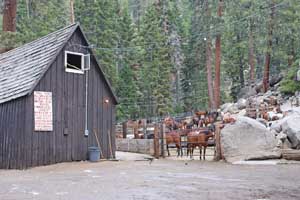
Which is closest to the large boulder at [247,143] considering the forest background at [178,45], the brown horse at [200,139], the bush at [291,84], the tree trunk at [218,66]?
the brown horse at [200,139]

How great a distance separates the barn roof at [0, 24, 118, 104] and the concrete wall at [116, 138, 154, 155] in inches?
249

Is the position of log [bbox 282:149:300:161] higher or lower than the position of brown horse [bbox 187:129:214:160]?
lower

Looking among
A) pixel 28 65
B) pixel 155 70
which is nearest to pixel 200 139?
pixel 28 65

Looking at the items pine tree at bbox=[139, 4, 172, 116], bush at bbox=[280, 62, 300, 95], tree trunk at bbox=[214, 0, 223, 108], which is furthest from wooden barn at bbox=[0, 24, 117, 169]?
pine tree at bbox=[139, 4, 172, 116]

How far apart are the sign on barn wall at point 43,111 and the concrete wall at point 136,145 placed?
562 cm

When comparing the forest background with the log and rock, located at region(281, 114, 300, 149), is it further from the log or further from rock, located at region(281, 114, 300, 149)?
the log

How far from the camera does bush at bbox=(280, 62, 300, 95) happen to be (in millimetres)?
30844

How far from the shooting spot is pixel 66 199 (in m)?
7.41

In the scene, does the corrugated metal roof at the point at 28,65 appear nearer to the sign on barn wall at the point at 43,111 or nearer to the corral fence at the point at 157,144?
the sign on barn wall at the point at 43,111

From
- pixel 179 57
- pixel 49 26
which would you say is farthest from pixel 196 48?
Answer: pixel 49 26

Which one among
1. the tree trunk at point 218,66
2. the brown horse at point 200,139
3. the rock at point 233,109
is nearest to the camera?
the brown horse at point 200,139

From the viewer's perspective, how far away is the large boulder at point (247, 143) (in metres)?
15.2

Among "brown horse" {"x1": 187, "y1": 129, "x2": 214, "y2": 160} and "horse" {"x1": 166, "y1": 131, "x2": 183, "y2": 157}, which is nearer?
"brown horse" {"x1": 187, "y1": 129, "x2": 214, "y2": 160}

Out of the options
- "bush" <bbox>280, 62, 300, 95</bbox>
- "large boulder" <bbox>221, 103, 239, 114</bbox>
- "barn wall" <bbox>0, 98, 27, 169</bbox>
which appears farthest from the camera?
"large boulder" <bbox>221, 103, 239, 114</bbox>
